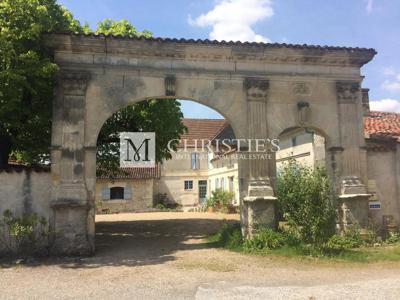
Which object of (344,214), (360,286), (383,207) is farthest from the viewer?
(383,207)

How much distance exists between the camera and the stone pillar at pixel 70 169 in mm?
8383

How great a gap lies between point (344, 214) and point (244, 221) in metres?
2.60

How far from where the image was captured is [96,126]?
352 inches

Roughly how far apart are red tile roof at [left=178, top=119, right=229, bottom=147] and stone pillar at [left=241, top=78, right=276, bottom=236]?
1956 centimetres

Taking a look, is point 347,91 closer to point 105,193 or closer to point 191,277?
point 191,277

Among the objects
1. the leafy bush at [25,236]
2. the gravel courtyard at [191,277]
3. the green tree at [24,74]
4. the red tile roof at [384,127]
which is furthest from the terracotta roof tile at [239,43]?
the gravel courtyard at [191,277]

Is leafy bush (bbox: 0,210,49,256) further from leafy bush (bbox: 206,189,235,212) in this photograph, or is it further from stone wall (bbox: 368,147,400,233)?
leafy bush (bbox: 206,189,235,212)

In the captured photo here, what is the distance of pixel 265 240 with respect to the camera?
8.64 meters

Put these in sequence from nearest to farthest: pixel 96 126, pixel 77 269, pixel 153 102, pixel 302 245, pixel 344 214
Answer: pixel 77 269 → pixel 302 245 → pixel 96 126 → pixel 344 214 → pixel 153 102

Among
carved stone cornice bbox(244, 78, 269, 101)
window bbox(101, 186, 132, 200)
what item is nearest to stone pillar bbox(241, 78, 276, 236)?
carved stone cornice bbox(244, 78, 269, 101)

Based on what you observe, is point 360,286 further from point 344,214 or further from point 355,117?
point 355,117

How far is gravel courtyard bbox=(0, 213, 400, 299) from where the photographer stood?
5.45 m

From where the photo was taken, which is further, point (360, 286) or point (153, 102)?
point (153, 102)

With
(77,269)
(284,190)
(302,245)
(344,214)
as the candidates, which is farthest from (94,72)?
(344,214)
